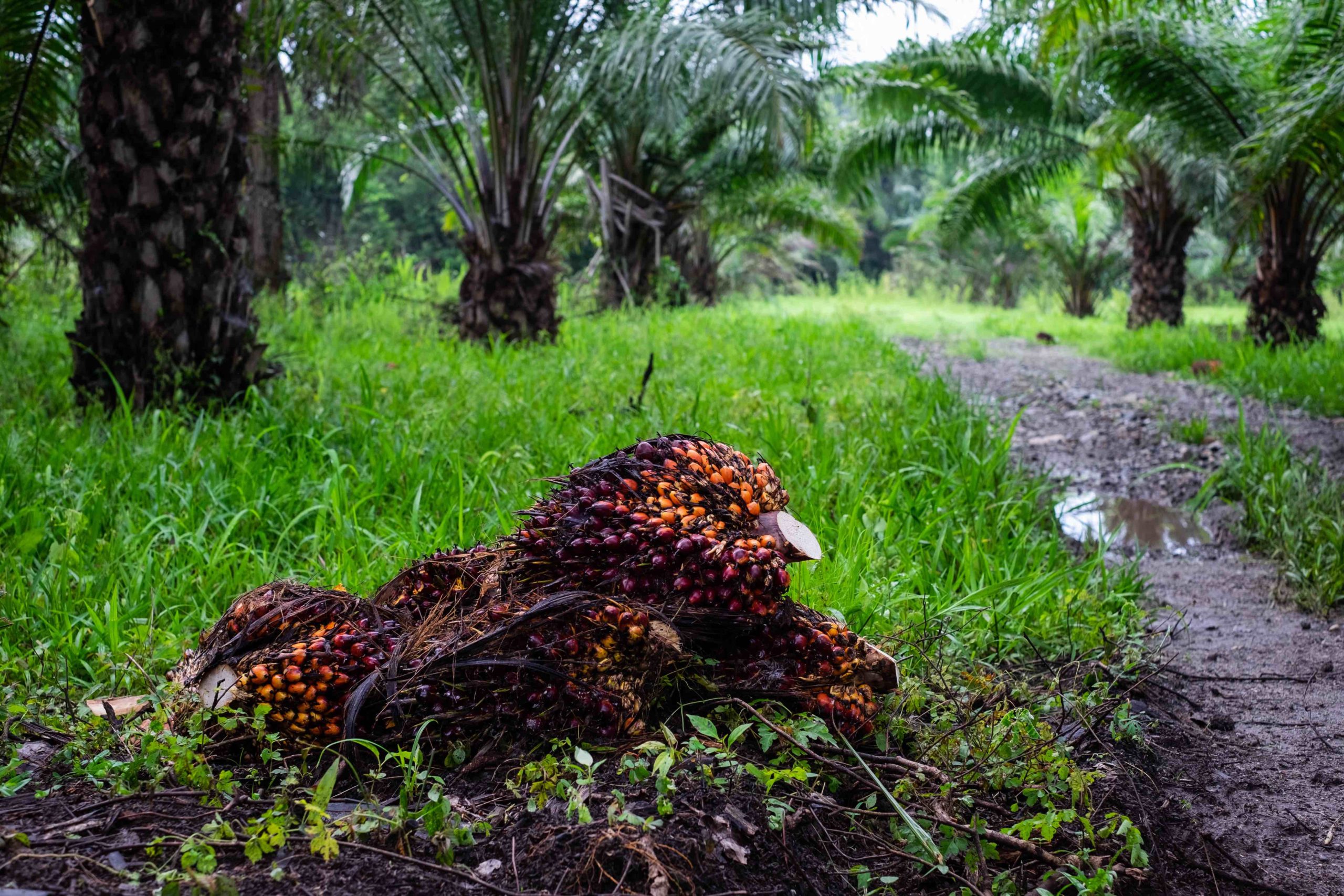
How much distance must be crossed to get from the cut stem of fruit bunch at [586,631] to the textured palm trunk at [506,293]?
4957mm

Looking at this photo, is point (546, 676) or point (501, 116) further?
point (501, 116)

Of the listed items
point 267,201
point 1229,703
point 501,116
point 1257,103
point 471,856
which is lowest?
point 1229,703

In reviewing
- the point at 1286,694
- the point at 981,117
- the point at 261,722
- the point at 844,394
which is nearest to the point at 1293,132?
the point at 844,394

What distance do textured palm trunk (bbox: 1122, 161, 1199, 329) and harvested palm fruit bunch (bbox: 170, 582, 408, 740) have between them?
11.3m

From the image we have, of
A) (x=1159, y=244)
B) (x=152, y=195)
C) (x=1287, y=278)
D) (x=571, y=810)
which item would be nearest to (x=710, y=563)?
(x=571, y=810)

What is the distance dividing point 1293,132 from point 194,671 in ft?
20.1

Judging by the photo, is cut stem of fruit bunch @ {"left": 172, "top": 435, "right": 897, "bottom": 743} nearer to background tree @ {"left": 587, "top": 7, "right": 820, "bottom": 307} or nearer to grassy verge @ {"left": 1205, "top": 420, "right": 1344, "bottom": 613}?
grassy verge @ {"left": 1205, "top": 420, "right": 1344, "bottom": 613}

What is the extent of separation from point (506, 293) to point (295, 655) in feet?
17.5

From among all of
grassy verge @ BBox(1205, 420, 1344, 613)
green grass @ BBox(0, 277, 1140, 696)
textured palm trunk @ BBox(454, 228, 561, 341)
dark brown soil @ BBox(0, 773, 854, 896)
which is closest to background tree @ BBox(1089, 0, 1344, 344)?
grassy verge @ BBox(1205, 420, 1344, 613)

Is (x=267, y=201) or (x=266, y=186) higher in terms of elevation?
(x=266, y=186)

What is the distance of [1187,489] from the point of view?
4273mm

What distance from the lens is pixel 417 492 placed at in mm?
2906

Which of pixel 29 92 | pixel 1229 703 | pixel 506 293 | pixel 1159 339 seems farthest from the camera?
pixel 1159 339

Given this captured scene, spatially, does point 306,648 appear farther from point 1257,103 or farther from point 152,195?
point 1257,103
